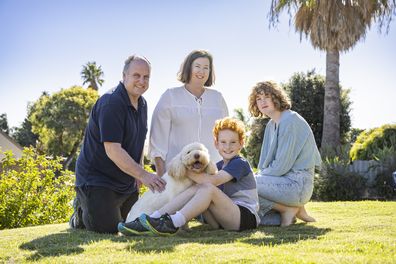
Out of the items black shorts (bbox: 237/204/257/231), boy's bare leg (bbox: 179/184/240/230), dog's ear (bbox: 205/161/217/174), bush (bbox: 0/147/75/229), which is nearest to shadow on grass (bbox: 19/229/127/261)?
boy's bare leg (bbox: 179/184/240/230)

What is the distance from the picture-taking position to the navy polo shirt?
5301 millimetres

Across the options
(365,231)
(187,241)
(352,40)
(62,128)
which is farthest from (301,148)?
(62,128)

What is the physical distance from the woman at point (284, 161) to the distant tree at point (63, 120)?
34.8 m

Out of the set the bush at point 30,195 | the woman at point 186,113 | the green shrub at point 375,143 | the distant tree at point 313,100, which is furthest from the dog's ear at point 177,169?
the distant tree at point 313,100

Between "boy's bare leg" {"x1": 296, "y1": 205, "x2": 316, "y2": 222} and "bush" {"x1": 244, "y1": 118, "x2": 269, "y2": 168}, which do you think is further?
"bush" {"x1": 244, "y1": 118, "x2": 269, "y2": 168}

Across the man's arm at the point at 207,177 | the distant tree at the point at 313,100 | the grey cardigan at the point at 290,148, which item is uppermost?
the distant tree at the point at 313,100

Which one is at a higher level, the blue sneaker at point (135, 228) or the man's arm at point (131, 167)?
the man's arm at point (131, 167)

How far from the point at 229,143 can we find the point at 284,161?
1.13m

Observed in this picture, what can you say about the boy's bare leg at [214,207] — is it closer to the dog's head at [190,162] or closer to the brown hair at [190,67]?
the dog's head at [190,162]

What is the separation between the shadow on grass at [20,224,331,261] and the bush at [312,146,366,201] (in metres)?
8.66

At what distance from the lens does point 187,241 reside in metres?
4.52

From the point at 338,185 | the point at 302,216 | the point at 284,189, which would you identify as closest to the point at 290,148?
the point at 284,189

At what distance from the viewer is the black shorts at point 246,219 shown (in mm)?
5297

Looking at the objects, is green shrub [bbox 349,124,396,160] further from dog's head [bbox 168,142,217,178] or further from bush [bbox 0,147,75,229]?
dog's head [bbox 168,142,217,178]
